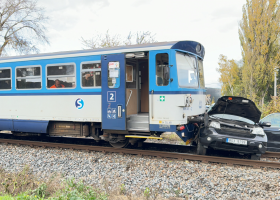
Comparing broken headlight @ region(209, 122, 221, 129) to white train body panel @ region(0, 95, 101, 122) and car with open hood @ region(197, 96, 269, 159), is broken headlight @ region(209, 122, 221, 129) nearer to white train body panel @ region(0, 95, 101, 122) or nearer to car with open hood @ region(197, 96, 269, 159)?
car with open hood @ region(197, 96, 269, 159)

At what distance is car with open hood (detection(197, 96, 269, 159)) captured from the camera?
6355 mm

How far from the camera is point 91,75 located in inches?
301

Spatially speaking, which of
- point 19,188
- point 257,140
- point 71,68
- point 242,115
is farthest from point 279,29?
point 19,188

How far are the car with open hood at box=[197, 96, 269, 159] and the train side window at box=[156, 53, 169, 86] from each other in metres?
1.56

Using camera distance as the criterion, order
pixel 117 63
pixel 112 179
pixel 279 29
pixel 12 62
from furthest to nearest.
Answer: pixel 279 29
pixel 12 62
pixel 117 63
pixel 112 179

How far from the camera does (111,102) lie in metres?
7.30

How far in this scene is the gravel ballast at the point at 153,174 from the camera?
480cm

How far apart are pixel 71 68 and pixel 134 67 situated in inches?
81.4

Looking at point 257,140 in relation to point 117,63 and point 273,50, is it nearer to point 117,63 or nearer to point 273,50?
point 117,63

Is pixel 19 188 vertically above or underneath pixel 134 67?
underneath

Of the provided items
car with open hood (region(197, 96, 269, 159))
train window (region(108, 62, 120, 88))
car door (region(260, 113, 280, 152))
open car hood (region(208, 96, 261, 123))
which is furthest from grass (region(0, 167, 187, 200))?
car door (region(260, 113, 280, 152))

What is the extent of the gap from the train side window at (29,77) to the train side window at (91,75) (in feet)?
5.95

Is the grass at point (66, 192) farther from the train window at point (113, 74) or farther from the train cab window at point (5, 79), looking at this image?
the train cab window at point (5, 79)

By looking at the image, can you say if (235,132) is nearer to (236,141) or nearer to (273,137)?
(236,141)
